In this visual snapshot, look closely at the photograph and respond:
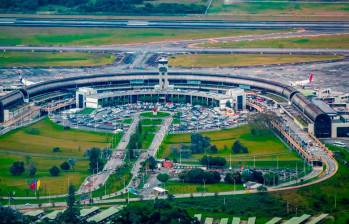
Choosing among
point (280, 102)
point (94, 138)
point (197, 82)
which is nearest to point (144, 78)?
point (197, 82)

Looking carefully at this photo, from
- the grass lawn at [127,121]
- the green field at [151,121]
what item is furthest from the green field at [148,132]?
the grass lawn at [127,121]

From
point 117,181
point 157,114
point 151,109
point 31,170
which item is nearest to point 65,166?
point 31,170

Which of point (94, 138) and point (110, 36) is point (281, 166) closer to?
point (94, 138)

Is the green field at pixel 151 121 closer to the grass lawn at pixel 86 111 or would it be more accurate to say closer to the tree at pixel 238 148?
the grass lawn at pixel 86 111

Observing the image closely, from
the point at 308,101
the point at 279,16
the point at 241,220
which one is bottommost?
the point at 241,220

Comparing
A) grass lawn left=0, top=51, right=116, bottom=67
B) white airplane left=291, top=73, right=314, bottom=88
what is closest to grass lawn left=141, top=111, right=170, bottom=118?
white airplane left=291, top=73, right=314, bottom=88

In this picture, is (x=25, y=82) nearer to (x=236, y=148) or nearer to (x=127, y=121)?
(x=127, y=121)
